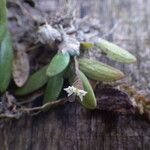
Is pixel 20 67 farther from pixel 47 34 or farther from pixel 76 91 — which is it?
pixel 76 91

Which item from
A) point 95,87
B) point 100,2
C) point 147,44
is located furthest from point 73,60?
point 100,2

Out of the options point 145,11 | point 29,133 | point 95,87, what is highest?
point 145,11

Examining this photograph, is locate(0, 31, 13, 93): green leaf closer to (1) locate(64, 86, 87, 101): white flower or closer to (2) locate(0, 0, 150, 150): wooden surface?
(2) locate(0, 0, 150, 150): wooden surface

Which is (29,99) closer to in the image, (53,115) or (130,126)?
(53,115)

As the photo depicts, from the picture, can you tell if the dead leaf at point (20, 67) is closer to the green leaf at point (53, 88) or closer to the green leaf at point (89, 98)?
the green leaf at point (53, 88)

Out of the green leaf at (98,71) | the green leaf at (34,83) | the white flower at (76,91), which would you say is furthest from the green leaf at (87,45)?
the white flower at (76,91)

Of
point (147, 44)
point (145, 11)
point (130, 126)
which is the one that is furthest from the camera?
point (145, 11)

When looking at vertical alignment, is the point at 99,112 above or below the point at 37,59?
below
